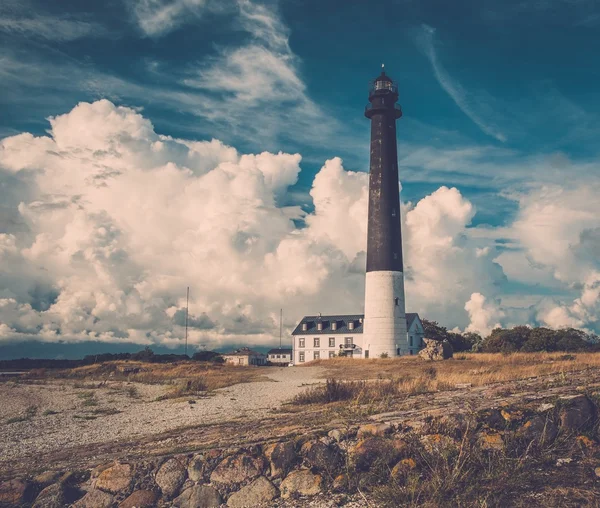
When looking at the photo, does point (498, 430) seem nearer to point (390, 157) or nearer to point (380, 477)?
point (380, 477)

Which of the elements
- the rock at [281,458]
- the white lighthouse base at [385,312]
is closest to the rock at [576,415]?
the rock at [281,458]

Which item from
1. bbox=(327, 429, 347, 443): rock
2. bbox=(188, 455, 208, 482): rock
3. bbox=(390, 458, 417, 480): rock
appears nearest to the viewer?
bbox=(390, 458, 417, 480): rock

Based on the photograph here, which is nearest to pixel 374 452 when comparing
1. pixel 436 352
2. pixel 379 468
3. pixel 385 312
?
pixel 379 468

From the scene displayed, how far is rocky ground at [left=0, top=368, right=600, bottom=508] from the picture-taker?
28.1ft

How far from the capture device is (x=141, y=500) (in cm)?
940

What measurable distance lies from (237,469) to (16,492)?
3717mm

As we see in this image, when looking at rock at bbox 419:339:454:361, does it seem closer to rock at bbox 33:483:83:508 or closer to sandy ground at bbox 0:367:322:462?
sandy ground at bbox 0:367:322:462

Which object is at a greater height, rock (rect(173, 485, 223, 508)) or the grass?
rock (rect(173, 485, 223, 508))

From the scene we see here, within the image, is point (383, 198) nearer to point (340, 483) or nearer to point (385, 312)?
point (385, 312)

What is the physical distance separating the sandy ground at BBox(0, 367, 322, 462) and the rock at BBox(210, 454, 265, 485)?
19.6 feet

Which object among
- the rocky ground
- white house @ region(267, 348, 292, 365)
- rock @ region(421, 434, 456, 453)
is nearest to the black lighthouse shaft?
the rocky ground

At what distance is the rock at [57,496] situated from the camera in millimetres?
Result: 9328

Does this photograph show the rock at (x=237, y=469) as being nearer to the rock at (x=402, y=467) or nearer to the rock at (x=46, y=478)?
the rock at (x=402, y=467)

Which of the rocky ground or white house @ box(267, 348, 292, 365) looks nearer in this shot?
the rocky ground
